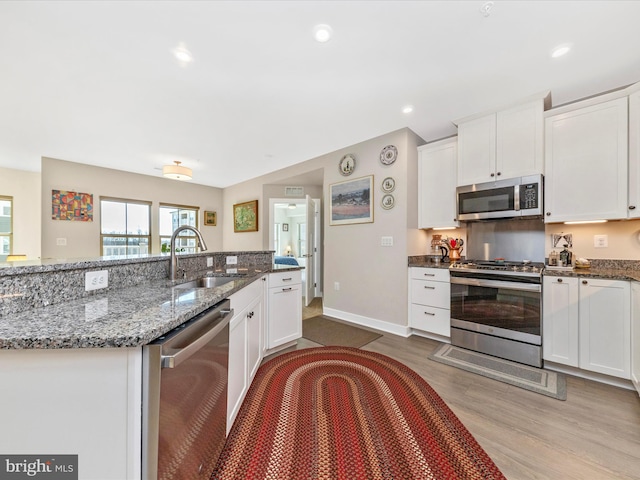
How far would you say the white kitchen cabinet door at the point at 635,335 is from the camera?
174 cm

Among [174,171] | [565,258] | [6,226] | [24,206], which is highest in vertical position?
[174,171]

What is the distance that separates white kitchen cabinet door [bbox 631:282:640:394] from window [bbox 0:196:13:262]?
869 centimetres

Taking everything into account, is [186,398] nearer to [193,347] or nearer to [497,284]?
[193,347]

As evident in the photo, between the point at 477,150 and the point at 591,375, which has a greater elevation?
the point at 477,150

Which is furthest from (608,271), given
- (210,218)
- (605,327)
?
(210,218)

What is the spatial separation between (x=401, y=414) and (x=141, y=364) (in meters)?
1.57

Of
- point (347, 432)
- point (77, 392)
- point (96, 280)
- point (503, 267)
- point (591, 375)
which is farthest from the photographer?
point (503, 267)

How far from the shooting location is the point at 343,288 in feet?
12.1

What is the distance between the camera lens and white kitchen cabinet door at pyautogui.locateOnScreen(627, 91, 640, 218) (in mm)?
1963

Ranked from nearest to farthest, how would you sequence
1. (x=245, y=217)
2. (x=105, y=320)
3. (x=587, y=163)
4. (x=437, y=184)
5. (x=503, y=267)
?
(x=105, y=320), (x=587, y=163), (x=503, y=267), (x=437, y=184), (x=245, y=217)

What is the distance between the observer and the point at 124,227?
5188 millimetres

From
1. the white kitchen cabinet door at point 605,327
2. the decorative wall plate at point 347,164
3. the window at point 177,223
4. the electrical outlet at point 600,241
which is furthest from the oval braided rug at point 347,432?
the window at point 177,223

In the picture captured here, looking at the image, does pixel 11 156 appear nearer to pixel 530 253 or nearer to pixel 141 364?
pixel 141 364

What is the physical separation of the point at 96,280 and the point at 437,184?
3.24 metres
